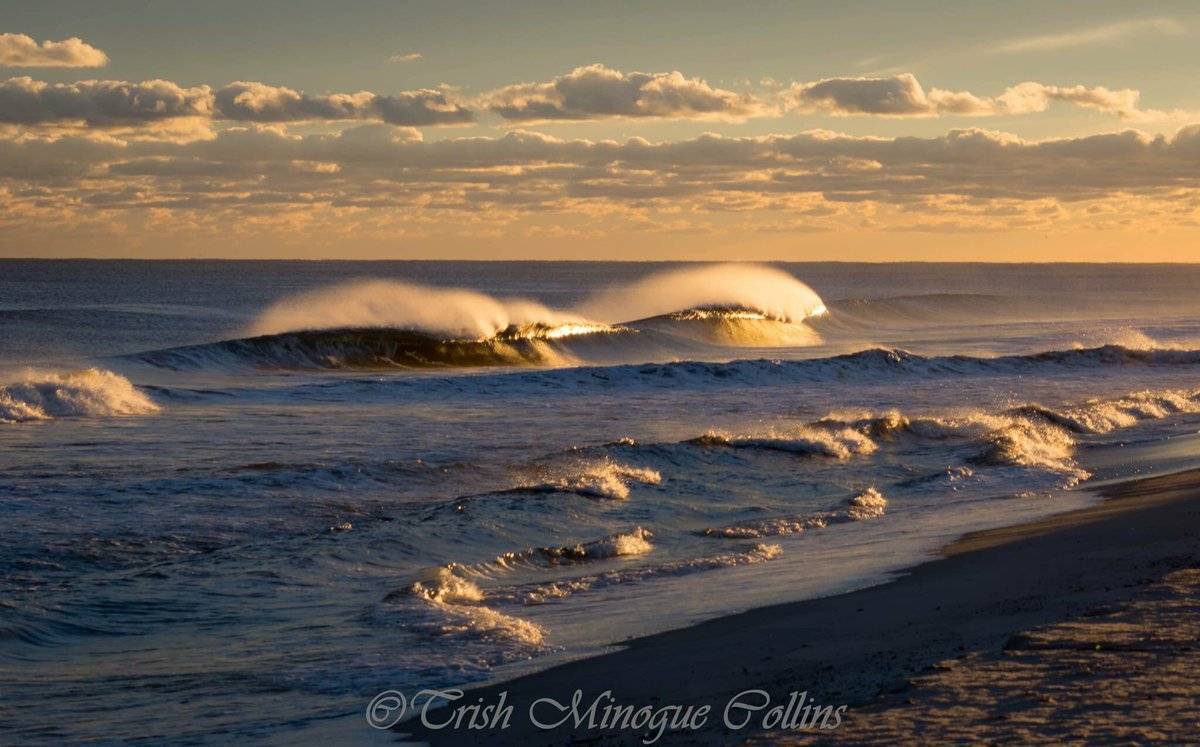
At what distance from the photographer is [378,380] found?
27844 mm

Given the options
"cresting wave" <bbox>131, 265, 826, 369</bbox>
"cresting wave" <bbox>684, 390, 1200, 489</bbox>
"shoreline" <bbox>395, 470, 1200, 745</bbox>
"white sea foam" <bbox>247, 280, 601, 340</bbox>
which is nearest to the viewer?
"shoreline" <bbox>395, 470, 1200, 745</bbox>

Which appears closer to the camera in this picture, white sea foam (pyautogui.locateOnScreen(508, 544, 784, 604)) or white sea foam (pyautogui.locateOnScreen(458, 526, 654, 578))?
white sea foam (pyautogui.locateOnScreen(508, 544, 784, 604))

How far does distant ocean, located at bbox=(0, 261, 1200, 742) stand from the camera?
8.23 meters

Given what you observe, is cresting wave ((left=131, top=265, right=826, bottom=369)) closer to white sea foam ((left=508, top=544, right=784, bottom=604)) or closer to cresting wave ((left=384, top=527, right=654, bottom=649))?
cresting wave ((left=384, top=527, right=654, bottom=649))

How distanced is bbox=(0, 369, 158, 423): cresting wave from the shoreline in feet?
49.4

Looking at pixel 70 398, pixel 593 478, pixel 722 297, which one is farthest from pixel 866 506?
pixel 722 297

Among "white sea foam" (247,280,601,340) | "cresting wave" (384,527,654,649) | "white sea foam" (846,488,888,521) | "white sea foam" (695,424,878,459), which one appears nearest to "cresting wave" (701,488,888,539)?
"white sea foam" (846,488,888,521)

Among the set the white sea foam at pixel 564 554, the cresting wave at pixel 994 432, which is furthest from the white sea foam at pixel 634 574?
the cresting wave at pixel 994 432

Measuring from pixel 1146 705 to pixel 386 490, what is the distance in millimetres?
10387

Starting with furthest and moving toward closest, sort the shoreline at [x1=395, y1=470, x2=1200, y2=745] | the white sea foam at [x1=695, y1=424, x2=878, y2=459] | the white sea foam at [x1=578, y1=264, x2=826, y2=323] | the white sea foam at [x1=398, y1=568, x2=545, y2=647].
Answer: the white sea foam at [x1=578, y1=264, x2=826, y2=323], the white sea foam at [x1=695, y1=424, x2=878, y2=459], the white sea foam at [x1=398, y1=568, x2=545, y2=647], the shoreline at [x1=395, y1=470, x2=1200, y2=745]

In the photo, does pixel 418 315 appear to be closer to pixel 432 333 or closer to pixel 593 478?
pixel 432 333

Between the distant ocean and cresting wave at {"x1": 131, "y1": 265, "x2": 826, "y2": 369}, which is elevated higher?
the distant ocean

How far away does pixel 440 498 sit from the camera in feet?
47.6

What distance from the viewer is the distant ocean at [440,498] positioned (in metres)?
8.23
